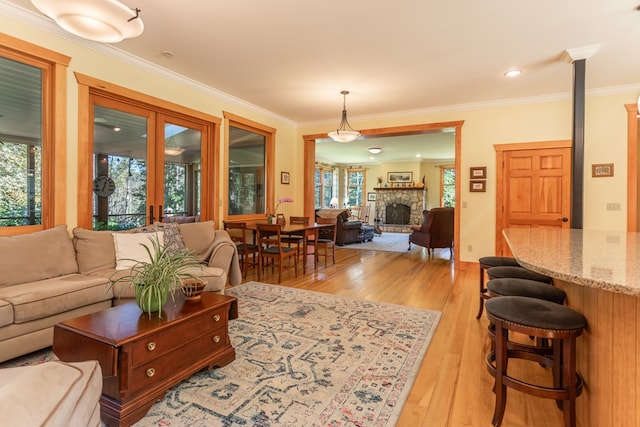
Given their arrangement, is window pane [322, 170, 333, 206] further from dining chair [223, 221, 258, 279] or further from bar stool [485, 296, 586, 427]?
bar stool [485, 296, 586, 427]

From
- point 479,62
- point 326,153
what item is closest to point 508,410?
point 479,62

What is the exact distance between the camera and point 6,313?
6.77 ft

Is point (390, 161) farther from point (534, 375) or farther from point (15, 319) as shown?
point (15, 319)

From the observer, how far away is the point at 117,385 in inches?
62.4

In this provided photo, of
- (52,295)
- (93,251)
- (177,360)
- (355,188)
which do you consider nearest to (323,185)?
(355,188)

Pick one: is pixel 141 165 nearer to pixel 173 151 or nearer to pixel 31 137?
pixel 173 151

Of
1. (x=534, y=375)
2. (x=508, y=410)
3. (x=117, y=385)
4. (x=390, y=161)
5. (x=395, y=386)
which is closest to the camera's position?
(x=117, y=385)

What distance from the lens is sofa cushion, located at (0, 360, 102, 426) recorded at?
59cm

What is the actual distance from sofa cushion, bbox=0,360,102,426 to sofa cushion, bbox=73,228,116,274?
2.60m

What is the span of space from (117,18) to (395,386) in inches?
113

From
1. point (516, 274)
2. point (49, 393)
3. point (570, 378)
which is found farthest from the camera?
point (516, 274)

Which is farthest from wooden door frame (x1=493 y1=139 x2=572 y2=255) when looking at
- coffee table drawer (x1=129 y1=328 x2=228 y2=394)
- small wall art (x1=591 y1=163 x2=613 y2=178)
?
coffee table drawer (x1=129 y1=328 x2=228 y2=394)

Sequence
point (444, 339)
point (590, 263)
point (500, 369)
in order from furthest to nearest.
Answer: point (444, 339) → point (500, 369) → point (590, 263)

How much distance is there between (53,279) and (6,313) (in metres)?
0.62
